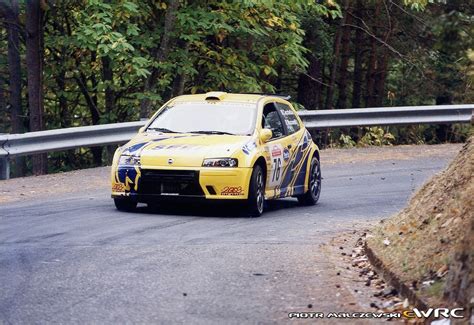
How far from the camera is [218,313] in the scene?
8.29 meters

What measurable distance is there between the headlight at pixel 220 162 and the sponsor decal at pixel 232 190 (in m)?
0.27

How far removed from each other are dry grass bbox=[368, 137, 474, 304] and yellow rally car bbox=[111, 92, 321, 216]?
95.7 inches

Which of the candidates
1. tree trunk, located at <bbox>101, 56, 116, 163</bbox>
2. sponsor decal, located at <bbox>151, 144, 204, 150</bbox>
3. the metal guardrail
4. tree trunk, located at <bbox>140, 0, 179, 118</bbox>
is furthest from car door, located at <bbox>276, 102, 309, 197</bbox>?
tree trunk, located at <bbox>101, 56, 116, 163</bbox>

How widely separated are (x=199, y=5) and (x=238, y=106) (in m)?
9.77

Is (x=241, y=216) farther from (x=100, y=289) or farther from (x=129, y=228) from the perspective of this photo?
(x=100, y=289)

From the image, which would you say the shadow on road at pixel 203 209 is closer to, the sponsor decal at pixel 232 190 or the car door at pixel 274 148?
the sponsor decal at pixel 232 190

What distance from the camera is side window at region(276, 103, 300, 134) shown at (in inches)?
639

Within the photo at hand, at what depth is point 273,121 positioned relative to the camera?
15844mm

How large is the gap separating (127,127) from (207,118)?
5839 millimetres

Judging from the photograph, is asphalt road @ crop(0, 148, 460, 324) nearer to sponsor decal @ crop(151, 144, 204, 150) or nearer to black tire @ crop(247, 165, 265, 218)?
black tire @ crop(247, 165, 265, 218)

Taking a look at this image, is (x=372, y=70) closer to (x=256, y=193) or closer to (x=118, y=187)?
(x=256, y=193)

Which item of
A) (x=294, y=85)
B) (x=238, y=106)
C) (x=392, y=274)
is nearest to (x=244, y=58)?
(x=238, y=106)

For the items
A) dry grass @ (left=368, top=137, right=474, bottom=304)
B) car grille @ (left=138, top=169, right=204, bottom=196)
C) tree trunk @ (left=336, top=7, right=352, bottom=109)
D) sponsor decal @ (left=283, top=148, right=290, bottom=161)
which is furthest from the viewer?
tree trunk @ (left=336, top=7, right=352, bottom=109)

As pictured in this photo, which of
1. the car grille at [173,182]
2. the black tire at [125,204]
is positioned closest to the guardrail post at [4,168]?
the black tire at [125,204]
